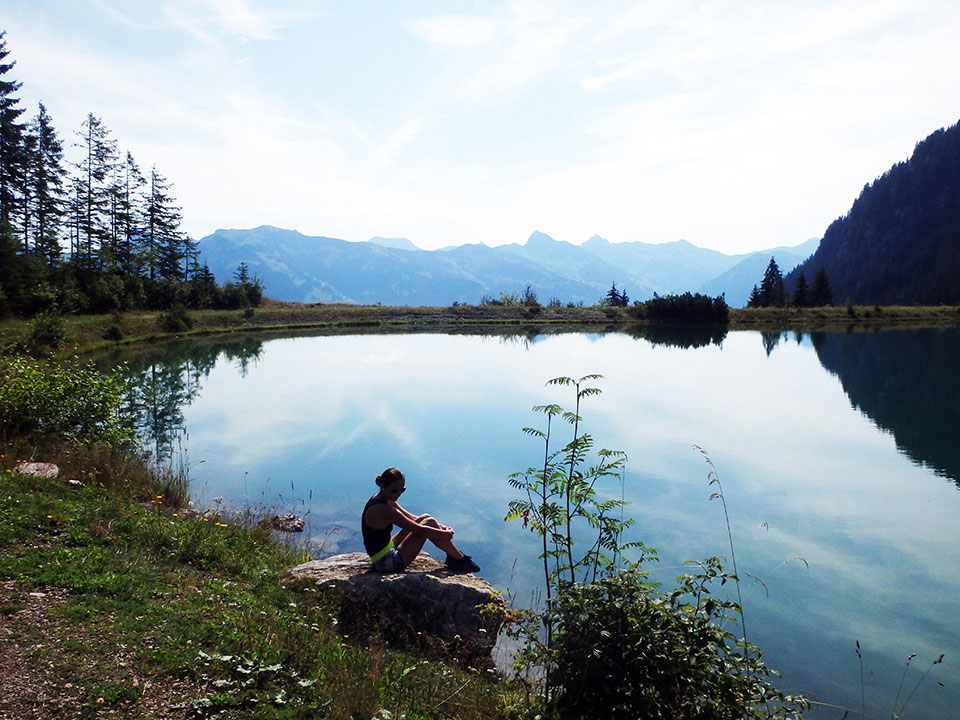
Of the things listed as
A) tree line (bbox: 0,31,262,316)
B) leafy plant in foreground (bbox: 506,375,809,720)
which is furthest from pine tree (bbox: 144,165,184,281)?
leafy plant in foreground (bbox: 506,375,809,720)

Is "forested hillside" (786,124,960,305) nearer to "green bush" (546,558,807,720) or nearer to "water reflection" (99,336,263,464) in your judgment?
"water reflection" (99,336,263,464)

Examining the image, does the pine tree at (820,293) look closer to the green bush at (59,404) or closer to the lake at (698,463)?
the lake at (698,463)

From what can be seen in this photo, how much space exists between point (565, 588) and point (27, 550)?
554cm

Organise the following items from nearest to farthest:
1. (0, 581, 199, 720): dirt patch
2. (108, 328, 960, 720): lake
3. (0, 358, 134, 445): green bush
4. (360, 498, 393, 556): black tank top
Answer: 1. (0, 581, 199, 720): dirt patch
2. (360, 498, 393, 556): black tank top
3. (108, 328, 960, 720): lake
4. (0, 358, 134, 445): green bush

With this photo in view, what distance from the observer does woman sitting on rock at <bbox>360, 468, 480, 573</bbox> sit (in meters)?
6.17

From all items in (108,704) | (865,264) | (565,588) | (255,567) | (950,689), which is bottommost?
(950,689)

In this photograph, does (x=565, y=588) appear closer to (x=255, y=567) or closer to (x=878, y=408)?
(x=255, y=567)

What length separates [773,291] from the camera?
78.3 metres

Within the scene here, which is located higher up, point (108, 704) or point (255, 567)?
point (108, 704)

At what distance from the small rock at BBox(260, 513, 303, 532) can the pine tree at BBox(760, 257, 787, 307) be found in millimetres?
76310

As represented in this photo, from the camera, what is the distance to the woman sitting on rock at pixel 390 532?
20.2 feet

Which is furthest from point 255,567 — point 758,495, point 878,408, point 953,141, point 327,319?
point 953,141

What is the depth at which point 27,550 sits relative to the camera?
5.70m

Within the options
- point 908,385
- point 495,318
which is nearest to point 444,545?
point 908,385
